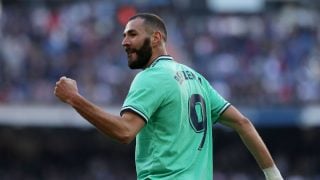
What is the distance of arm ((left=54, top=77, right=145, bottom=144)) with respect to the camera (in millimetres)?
6199

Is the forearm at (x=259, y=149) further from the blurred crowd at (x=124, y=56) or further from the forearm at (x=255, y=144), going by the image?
the blurred crowd at (x=124, y=56)

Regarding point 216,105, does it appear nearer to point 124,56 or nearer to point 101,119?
point 101,119

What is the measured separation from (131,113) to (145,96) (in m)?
0.15

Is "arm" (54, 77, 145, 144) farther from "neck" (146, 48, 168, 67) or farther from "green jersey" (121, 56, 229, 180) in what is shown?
"neck" (146, 48, 168, 67)

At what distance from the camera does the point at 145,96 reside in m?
6.56

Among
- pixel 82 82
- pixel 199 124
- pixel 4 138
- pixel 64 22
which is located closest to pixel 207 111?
pixel 199 124

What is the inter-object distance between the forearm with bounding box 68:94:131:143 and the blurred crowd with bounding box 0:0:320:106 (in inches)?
489

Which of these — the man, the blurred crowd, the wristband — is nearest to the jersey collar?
the man

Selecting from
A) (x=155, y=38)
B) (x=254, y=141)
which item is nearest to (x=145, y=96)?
(x=155, y=38)

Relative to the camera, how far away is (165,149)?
6.67m

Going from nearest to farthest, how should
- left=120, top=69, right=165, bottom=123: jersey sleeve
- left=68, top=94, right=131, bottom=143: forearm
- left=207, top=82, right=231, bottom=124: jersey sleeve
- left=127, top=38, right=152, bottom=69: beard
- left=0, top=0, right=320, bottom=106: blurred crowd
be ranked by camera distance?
1. left=68, top=94, right=131, bottom=143: forearm
2. left=120, top=69, right=165, bottom=123: jersey sleeve
3. left=127, top=38, right=152, bottom=69: beard
4. left=207, top=82, right=231, bottom=124: jersey sleeve
5. left=0, top=0, right=320, bottom=106: blurred crowd

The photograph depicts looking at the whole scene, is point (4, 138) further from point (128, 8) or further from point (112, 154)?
point (128, 8)

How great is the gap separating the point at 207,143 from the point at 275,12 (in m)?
15.3

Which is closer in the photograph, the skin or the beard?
A: the skin
